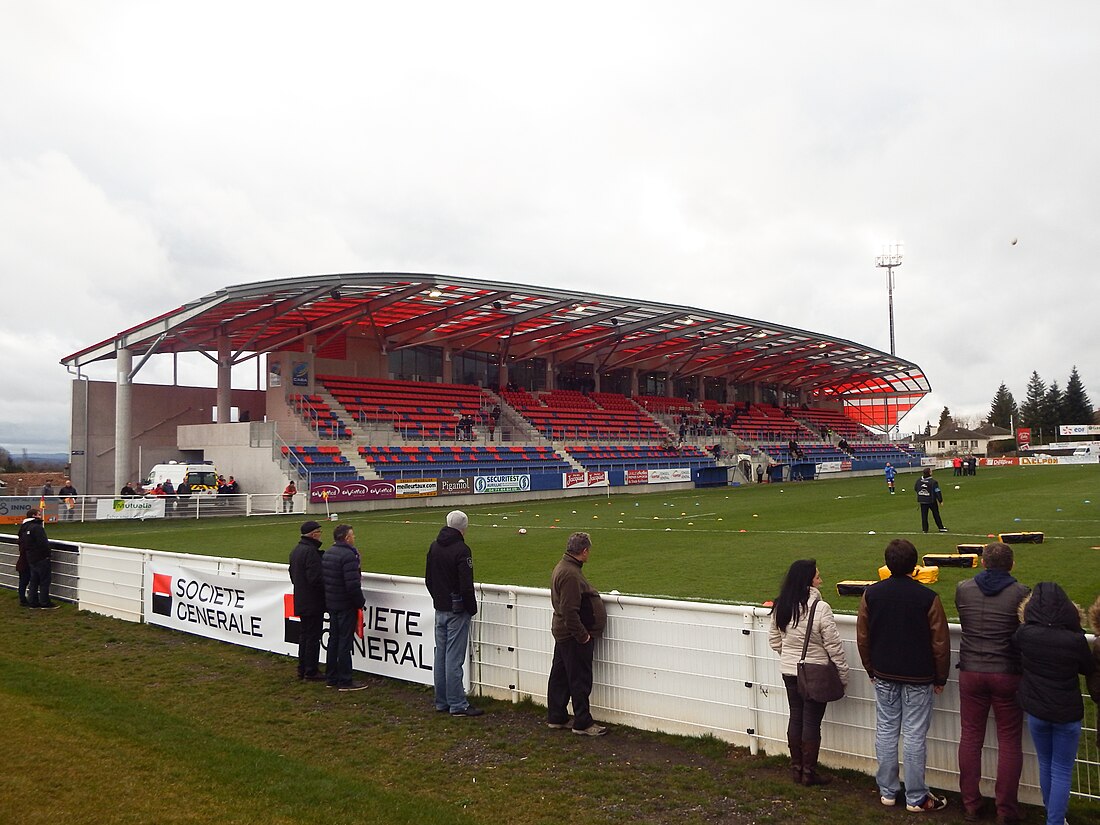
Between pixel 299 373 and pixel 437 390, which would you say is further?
pixel 437 390

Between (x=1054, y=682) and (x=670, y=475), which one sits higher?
(x=1054, y=682)

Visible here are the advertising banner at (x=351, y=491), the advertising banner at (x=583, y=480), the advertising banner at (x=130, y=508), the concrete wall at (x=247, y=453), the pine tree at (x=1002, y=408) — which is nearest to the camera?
the advertising banner at (x=130, y=508)

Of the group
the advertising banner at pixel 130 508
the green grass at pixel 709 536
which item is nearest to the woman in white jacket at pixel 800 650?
the green grass at pixel 709 536

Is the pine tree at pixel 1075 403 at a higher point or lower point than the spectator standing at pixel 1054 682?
higher

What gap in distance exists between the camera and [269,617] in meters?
9.62

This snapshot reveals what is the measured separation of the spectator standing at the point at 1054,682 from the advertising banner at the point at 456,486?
32378mm

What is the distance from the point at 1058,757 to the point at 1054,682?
44cm

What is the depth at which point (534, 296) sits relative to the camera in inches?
1499

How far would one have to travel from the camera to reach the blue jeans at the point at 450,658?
7301 mm

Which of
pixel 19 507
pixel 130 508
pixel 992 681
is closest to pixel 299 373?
pixel 130 508

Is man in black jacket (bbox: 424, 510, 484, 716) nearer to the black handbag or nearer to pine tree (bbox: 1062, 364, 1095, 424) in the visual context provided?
the black handbag

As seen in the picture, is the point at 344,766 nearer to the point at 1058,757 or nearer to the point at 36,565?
the point at 1058,757

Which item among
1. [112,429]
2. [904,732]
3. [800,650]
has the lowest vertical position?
[904,732]

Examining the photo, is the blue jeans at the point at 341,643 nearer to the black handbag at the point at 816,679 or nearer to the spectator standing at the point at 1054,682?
the black handbag at the point at 816,679
